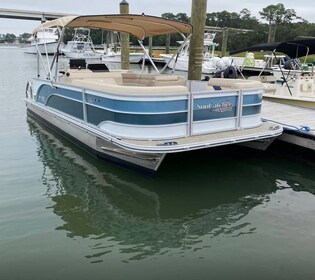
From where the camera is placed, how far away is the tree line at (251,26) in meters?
58.9

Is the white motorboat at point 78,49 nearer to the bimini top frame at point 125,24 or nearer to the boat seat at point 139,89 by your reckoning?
the bimini top frame at point 125,24

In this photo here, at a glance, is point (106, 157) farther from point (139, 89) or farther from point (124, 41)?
point (124, 41)

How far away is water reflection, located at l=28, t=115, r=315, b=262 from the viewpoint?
186 inches

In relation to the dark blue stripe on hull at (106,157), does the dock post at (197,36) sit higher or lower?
higher

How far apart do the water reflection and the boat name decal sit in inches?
44.9

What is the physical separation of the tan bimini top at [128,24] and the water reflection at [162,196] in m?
2.64

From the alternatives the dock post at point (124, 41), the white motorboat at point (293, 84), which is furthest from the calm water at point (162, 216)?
the dock post at point (124, 41)

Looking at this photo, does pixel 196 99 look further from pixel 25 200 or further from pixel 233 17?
pixel 233 17

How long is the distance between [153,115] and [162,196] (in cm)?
128

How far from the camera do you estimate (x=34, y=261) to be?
13.5 ft

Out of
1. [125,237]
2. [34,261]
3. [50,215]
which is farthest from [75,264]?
[50,215]

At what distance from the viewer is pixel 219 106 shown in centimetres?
657

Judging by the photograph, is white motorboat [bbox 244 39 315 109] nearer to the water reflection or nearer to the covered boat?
the covered boat

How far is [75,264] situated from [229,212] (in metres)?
2.34
